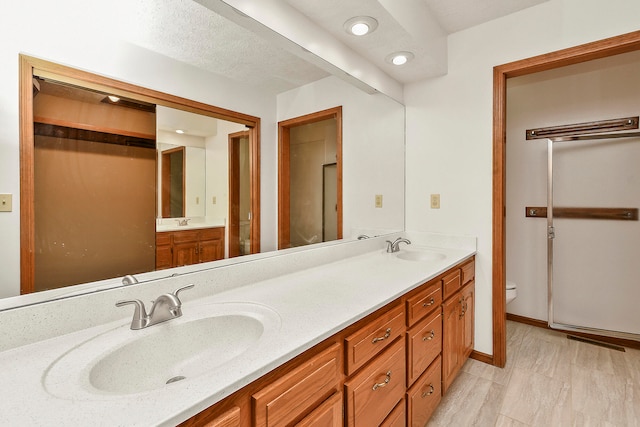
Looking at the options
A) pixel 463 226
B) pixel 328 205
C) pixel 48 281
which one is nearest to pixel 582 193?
pixel 463 226

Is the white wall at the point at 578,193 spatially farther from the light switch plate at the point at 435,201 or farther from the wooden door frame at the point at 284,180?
the wooden door frame at the point at 284,180

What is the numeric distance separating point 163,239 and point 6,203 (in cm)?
42

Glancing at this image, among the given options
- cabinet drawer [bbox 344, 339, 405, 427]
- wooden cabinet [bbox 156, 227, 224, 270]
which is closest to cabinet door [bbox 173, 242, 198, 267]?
wooden cabinet [bbox 156, 227, 224, 270]

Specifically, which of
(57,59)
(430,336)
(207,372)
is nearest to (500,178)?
(430,336)

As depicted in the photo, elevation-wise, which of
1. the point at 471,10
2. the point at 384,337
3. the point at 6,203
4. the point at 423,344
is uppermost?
the point at 471,10

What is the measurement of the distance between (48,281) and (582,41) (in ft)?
9.21

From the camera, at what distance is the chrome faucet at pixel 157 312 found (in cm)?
90

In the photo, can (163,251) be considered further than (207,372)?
Yes

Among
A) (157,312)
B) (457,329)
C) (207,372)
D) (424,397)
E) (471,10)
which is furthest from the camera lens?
(471,10)

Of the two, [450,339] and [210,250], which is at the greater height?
[210,250]

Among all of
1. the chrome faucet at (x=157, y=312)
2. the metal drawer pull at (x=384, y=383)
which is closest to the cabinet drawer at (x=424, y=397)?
the metal drawer pull at (x=384, y=383)

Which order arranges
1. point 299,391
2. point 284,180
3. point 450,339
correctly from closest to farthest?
Answer: 1. point 299,391
2. point 284,180
3. point 450,339

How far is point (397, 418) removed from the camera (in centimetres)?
126

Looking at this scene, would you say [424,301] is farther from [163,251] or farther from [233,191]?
[163,251]
